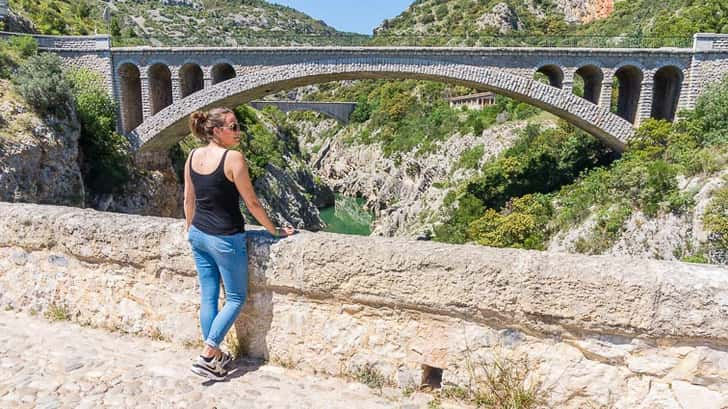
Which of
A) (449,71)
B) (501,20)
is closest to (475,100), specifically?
(449,71)

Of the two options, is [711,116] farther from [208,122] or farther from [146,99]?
[146,99]

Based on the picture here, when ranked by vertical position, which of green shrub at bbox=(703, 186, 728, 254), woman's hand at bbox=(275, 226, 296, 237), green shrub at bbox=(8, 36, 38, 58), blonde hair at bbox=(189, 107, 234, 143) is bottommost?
green shrub at bbox=(703, 186, 728, 254)

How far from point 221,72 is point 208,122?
20203 mm

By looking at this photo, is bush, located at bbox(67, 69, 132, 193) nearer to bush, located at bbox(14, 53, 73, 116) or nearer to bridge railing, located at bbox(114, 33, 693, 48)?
bush, located at bbox(14, 53, 73, 116)

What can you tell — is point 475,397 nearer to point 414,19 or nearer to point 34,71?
point 34,71

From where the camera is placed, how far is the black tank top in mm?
2672

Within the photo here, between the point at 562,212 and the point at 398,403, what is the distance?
15449mm

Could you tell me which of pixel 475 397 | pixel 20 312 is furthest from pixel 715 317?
pixel 20 312

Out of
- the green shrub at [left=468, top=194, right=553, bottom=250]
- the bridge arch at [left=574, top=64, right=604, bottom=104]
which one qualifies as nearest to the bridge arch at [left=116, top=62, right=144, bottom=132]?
the green shrub at [left=468, top=194, right=553, bottom=250]

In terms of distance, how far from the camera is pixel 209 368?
271 centimetres

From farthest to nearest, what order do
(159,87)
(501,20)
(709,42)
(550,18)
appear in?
(550,18)
(501,20)
(159,87)
(709,42)

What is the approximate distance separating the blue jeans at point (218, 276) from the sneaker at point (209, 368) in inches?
3.6

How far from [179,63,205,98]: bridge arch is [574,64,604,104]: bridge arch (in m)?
15.0

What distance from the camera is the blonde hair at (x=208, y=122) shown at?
274cm
